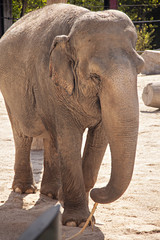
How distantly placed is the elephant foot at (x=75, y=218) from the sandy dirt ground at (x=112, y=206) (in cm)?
6

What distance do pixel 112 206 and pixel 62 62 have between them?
136cm

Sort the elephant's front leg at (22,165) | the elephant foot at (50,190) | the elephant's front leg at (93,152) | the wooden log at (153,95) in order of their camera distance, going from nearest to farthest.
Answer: the elephant's front leg at (93,152) → the elephant foot at (50,190) → the elephant's front leg at (22,165) → the wooden log at (153,95)

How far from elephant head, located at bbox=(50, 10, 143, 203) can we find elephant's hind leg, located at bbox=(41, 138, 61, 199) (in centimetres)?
116

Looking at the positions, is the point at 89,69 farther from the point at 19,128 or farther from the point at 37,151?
the point at 37,151

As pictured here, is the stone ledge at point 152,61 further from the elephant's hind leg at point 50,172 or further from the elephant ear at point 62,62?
the elephant ear at point 62,62

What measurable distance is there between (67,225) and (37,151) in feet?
8.65

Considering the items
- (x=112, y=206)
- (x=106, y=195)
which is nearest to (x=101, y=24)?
(x=106, y=195)

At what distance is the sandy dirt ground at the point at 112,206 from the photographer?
2660 mm

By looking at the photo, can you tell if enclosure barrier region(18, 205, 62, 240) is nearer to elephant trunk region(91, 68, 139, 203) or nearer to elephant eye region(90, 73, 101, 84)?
elephant trunk region(91, 68, 139, 203)

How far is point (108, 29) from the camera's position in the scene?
235 cm

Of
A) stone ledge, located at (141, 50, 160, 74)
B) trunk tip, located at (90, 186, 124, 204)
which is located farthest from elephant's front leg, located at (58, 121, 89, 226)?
stone ledge, located at (141, 50, 160, 74)

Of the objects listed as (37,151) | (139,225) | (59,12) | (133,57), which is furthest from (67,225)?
(37,151)

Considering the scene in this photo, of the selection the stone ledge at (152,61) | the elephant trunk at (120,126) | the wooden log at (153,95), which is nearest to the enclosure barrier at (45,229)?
the elephant trunk at (120,126)

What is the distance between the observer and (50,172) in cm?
366
